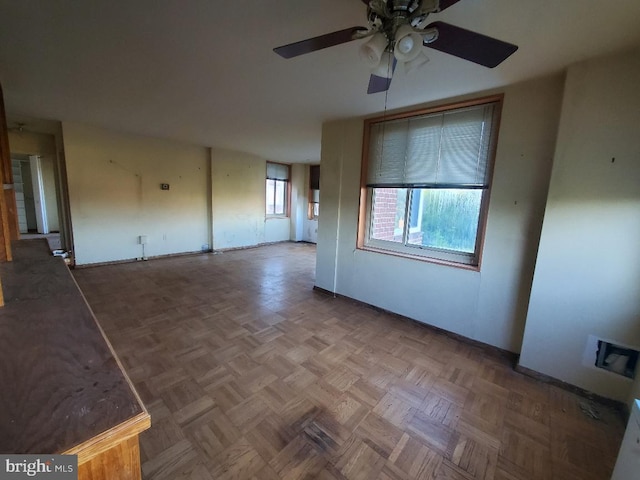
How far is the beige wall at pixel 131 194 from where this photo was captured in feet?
14.4

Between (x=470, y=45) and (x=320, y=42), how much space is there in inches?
29.6

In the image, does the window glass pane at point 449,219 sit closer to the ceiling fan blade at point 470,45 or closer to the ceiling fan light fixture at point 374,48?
the ceiling fan blade at point 470,45

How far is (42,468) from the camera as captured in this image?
0.52 m

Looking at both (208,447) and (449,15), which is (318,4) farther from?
(208,447)

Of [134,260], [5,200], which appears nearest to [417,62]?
[5,200]

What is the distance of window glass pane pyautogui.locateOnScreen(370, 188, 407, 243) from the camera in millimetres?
3174

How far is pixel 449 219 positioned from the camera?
9.16 feet

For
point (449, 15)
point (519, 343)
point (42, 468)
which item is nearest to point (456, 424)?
point (519, 343)

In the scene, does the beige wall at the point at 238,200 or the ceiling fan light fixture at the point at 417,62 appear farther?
the beige wall at the point at 238,200

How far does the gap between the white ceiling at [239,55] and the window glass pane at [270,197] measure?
157 inches

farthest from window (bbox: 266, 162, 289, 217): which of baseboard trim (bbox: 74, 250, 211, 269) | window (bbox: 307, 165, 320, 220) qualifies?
baseboard trim (bbox: 74, 250, 211, 269)

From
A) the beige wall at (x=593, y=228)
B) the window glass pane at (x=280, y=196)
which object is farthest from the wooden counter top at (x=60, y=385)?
the window glass pane at (x=280, y=196)

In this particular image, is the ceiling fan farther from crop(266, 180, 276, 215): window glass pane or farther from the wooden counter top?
crop(266, 180, 276, 215): window glass pane

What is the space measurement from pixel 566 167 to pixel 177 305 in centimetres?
405
